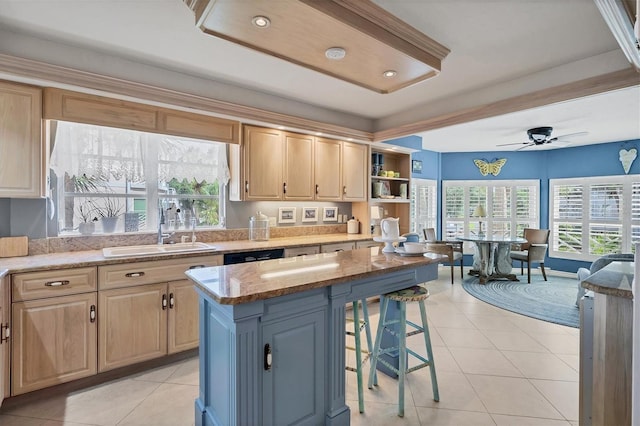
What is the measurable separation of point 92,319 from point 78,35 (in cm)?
206

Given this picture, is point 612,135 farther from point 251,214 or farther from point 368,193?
point 251,214

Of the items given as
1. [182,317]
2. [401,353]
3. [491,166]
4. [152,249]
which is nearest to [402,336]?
[401,353]

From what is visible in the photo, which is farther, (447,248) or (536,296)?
(447,248)

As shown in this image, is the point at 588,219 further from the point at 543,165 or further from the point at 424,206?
the point at 424,206

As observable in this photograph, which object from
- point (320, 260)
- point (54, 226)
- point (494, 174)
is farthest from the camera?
point (494, 174)

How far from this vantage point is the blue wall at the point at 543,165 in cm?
600

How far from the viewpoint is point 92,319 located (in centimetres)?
238

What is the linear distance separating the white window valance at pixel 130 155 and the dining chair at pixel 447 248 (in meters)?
3.68

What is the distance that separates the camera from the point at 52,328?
7.34 feet

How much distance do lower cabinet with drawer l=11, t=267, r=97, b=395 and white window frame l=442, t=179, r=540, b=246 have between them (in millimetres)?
6672

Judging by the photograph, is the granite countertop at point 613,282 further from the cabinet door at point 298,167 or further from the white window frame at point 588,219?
the white window frame at point 588,219

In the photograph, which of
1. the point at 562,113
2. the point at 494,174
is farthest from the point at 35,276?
the point at 494,174

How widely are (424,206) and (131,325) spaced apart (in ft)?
19.6

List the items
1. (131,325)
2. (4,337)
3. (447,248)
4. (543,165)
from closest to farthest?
(4,337) < (131,325) < (447,248) < (543,165)
